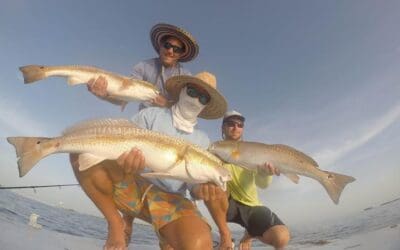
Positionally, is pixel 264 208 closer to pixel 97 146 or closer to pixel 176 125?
pixel 176 125

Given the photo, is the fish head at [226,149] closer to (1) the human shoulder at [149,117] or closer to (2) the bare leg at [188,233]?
(1) the human shoulder at [149,117]

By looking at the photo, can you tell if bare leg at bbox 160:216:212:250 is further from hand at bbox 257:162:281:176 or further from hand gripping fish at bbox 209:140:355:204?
hand at bbox 257:162:281:176

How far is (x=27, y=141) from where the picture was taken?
13.1 ft

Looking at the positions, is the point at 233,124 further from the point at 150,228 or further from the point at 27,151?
the point at 150,228

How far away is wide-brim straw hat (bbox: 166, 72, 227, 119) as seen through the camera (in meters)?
5.55

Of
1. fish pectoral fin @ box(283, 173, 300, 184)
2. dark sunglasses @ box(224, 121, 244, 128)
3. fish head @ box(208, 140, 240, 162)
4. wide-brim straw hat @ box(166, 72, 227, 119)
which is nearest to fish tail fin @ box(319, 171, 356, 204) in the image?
fish pectoral fin @ box(283, 173, 300, 184)

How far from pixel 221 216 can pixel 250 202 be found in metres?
1.68

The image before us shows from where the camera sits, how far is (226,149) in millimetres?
6625

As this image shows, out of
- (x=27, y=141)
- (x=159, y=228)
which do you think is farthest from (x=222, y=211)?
(x=27, y=141)

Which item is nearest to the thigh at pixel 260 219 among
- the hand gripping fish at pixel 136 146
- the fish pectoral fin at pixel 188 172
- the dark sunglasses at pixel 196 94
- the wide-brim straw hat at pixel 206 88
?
the wide-brim straw hat at pixel 206 88

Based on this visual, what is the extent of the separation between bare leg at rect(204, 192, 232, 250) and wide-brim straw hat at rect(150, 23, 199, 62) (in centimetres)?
270

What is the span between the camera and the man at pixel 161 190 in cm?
454

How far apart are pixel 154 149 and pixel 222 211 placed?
1.85m

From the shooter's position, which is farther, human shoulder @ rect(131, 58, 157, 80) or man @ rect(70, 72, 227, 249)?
human shoulder @ rect(131, 58, 157, 80)
